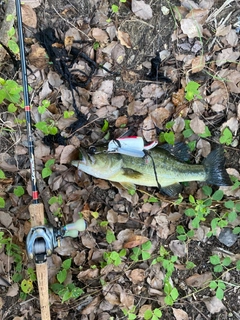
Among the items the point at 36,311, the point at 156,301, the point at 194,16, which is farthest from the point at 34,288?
the point at 194,16

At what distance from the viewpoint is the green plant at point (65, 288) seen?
3332mm

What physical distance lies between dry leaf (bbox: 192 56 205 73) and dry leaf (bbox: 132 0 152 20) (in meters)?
0.55

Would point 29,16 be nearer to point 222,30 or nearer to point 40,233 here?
point 222,30

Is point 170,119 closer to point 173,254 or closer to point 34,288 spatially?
point 173,254

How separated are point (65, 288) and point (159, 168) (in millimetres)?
1276

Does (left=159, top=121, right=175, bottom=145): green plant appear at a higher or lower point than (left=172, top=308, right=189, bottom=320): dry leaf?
higher

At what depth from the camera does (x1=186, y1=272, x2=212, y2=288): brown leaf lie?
11.5ft

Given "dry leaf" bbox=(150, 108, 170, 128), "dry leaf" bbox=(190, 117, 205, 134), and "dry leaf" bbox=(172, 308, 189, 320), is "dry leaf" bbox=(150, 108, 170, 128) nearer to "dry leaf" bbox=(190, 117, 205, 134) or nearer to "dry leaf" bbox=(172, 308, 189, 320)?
"dry leaf" bbox=(190, 117, 205, 134)

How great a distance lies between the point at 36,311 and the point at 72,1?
8.73ft

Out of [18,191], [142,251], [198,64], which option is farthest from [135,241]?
[198,64]

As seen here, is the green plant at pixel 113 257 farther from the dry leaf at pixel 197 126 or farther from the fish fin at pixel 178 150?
the dry leaf at pixel 197 126

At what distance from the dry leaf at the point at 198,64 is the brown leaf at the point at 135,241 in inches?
58.7

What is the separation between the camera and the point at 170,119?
342 centimetres

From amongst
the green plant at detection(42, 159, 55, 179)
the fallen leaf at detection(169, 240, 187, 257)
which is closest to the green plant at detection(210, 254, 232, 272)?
the fallen leaf at detection(169, 240, 187, 257)
